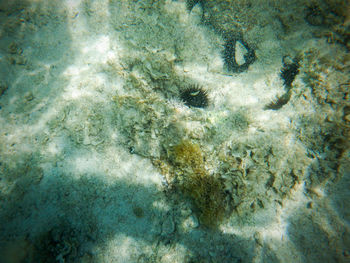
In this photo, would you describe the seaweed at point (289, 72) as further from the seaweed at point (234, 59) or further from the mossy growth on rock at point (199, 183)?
the mossy growth on rock at point (199, 183)

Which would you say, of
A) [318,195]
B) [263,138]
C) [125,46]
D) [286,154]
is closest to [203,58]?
[125,46]

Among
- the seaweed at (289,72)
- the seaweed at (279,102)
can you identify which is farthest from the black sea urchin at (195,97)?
the seaweed at (289,72)

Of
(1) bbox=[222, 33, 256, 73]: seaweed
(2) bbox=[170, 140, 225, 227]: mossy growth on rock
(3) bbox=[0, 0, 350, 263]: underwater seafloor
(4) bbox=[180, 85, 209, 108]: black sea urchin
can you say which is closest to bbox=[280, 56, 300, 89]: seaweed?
(3) bbox=[0, 0, 350, 263]: underwater seafloor

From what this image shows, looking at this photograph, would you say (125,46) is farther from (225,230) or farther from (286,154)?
(225,230)

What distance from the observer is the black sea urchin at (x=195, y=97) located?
11.4 feet

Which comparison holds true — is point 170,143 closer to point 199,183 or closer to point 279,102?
point 199,183

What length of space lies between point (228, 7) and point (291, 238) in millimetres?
5002

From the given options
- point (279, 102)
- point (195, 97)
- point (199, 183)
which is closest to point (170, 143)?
point (199, 183)

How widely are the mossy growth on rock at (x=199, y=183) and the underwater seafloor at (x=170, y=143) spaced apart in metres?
0.02

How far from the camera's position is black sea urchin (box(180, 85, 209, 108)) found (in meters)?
Result: 3.47

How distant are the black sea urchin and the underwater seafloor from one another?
0.08ft

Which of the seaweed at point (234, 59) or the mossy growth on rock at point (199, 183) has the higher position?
the seaweed at point (234, 59)

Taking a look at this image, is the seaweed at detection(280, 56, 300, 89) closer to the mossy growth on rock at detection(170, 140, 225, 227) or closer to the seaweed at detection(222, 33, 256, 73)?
the seaweed at detection(222, 33, 256, 73)

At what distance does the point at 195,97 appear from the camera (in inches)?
136
